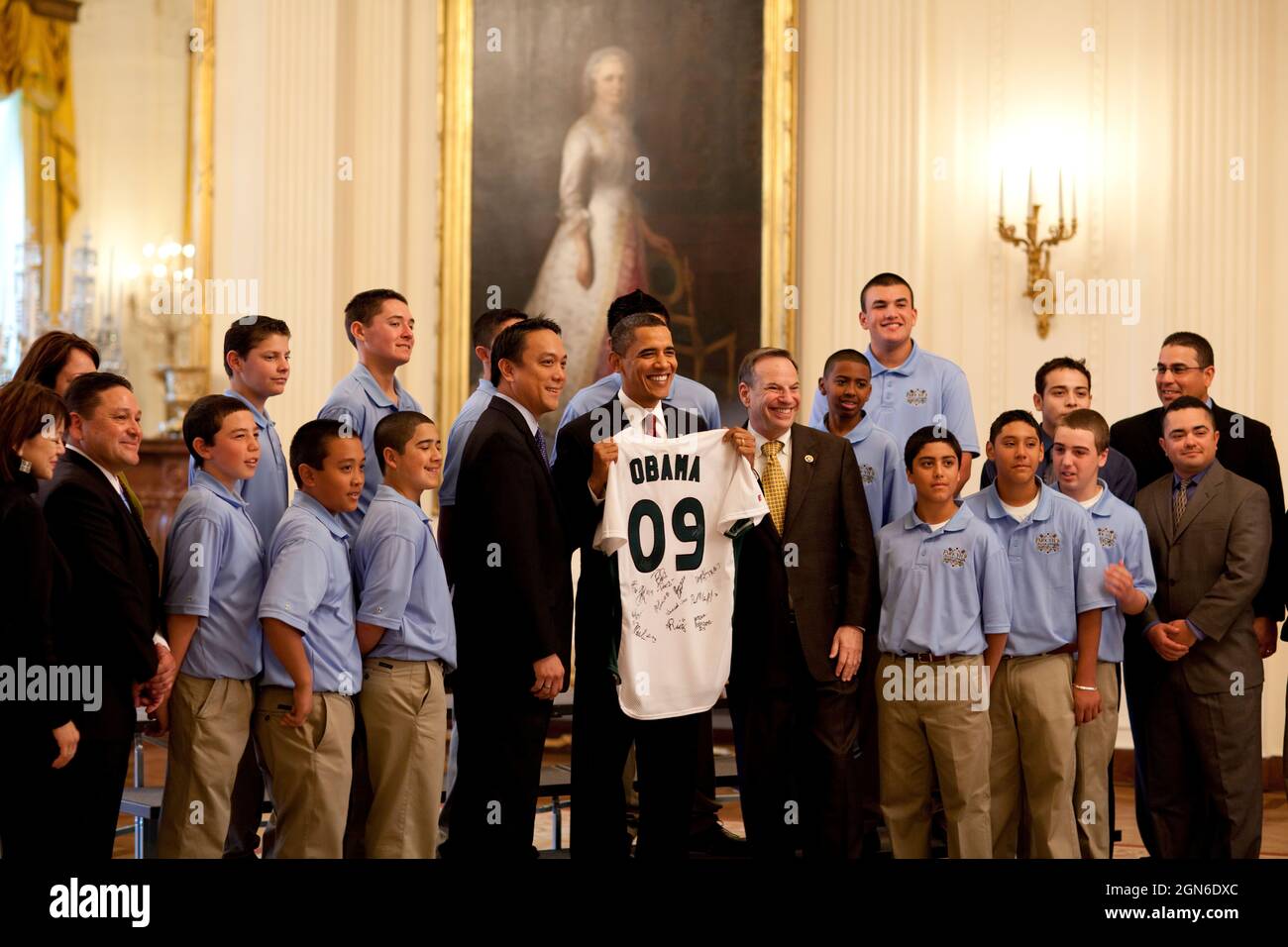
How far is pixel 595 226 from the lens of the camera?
30.2 ft

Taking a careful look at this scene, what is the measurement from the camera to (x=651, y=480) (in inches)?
199

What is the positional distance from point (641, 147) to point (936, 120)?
6.03 ft

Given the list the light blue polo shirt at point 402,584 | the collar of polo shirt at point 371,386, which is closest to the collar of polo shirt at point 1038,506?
the light blue polo shirt at point 402,584

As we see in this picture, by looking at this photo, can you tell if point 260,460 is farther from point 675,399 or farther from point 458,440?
point 675,399

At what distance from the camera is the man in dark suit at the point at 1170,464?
19.6 ft

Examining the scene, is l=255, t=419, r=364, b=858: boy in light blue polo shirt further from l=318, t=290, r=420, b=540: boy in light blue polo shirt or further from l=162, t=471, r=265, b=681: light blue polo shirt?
l=318, t=290, r=420, b=540: boy in light blue polo shirt

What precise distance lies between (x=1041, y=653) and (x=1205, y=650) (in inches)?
33.7

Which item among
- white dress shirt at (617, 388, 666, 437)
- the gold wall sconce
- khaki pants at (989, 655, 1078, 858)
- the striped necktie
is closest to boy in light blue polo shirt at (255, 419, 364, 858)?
white dress shirt at (617, 388, 666, 437)

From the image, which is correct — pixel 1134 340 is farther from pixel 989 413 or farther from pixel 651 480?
pixel 651 480

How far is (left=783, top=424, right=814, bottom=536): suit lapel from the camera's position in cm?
528

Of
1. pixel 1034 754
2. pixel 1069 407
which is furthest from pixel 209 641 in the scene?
pixel 1069 407

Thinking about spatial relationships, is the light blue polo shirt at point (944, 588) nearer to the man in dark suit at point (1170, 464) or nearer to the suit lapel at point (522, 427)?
the man in dark suit at point (1170, 464)

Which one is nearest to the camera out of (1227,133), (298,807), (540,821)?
(298,807)
